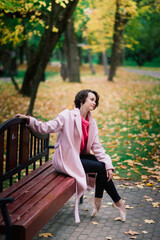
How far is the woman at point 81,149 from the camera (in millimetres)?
3992

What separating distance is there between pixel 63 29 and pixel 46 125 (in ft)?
24.0

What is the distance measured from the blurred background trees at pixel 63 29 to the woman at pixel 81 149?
12.3 feet

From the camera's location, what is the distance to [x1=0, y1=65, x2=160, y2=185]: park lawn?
6.62 m

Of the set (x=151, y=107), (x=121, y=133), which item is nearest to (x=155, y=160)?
(x=121, y=133)

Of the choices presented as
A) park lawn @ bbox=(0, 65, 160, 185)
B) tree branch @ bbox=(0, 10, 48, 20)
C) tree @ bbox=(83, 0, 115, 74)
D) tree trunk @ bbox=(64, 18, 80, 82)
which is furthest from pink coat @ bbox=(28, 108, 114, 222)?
tree trunk @ bbox=(64, 18, 80, 82)

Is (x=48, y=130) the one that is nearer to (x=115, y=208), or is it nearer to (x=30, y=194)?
(x=30, y=194)

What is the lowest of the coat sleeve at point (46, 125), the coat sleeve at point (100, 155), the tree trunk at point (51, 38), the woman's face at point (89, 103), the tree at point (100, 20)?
the coat sleeve at point (100, 155)

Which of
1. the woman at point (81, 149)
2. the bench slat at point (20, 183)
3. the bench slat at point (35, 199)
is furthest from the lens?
the woman at point (81, 149)

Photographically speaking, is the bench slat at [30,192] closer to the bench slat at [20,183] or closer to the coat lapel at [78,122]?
the bench slat at [20,183]

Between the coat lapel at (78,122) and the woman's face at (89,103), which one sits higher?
the woman's face at (89,103)

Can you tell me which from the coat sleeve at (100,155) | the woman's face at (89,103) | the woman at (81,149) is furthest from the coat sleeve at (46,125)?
the coat sleeve at (100,155)

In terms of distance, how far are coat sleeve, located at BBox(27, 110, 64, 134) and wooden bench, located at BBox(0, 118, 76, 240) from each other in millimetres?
194

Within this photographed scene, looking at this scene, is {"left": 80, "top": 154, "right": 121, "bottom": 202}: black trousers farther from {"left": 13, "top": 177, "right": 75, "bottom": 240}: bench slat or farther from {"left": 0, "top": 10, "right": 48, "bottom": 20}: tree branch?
{"left": 0, "top": 10, "right": 48, "bottom": 20}: tree branch

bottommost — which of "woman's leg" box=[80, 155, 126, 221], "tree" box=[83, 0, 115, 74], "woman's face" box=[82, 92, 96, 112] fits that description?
"woman's leg" box=[80, 155, 126, 221]
